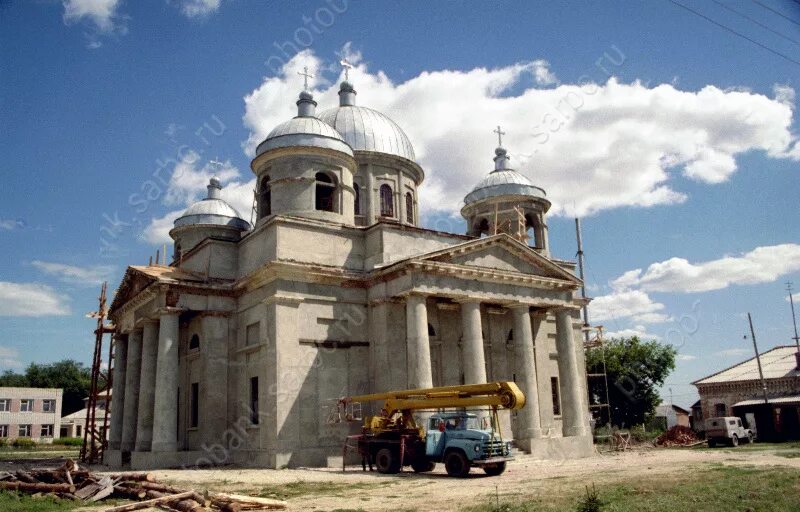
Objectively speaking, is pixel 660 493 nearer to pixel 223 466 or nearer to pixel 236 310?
pixel 223 466

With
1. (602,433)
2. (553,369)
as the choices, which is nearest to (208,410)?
(553,369)

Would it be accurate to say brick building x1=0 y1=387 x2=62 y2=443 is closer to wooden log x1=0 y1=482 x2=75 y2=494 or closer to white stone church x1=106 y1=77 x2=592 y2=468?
white stone church x1=106 y1=77 x2=592 y2=468

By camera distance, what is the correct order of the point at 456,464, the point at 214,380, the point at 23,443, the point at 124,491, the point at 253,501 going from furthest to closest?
the point at 23,443 < the point at 214,380 < the point at 456,464 < the point at 124,491 < the point at 253,501

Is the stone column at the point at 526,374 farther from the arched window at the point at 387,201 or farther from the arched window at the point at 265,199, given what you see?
the arched window at the point at 265,199

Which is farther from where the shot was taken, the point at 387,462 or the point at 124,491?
the point at 387,462

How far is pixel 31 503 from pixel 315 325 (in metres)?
13.7

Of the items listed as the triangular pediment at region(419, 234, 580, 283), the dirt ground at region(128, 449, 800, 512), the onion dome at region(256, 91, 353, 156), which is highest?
the onion dome at region(256, 91, 353, 156)

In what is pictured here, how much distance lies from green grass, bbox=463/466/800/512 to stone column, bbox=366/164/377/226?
67.0 ft

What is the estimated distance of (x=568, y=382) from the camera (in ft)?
100

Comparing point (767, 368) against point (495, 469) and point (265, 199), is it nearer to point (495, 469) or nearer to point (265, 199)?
point (495, 469)

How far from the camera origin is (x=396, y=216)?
34969 mm

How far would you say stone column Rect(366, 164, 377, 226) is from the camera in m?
34.3

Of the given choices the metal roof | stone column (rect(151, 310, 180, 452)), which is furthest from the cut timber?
the metal roof

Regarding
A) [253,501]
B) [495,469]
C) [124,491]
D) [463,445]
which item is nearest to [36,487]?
[124,491]
